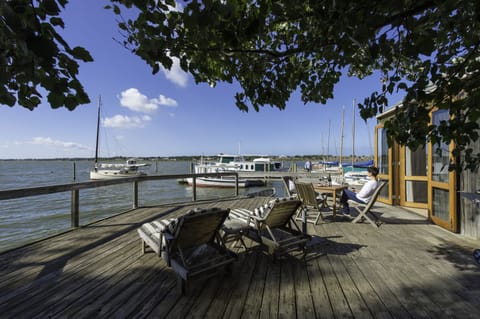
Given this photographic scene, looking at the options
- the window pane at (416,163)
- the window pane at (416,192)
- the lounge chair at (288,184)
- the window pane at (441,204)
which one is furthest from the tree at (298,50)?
the window pane at (416,192)

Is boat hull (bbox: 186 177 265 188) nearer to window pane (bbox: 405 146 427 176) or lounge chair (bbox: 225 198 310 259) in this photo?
window pane (bbox: 405 146 427 176)

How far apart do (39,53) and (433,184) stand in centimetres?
577

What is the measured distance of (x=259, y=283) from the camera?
220cm

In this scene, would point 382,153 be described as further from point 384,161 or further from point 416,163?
point 416,163

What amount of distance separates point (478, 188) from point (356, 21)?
12.0 feet

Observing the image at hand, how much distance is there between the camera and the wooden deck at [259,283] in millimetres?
1810

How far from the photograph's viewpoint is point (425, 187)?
5.24 meters

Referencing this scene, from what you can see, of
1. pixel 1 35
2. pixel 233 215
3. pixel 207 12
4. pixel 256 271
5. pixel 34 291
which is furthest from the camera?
pixel 233 215

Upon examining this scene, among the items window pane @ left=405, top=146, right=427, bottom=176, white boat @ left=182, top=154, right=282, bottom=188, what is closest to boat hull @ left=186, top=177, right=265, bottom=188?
white boat @ left=182, top=154, right=282, bottom=188

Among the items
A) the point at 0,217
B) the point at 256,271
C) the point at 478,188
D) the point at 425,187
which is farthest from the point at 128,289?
the point at 0,217

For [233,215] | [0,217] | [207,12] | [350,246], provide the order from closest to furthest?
[207,12]
[350,246]
[233,215]
[0,217]

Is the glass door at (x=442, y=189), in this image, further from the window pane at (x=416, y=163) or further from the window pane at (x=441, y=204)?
the window pane at (x=416, y=163)

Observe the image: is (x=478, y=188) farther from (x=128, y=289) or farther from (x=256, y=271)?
(x=128, y=289)

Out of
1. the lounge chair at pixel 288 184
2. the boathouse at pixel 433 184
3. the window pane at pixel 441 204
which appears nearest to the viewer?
the boathouse at pixel 433 184
